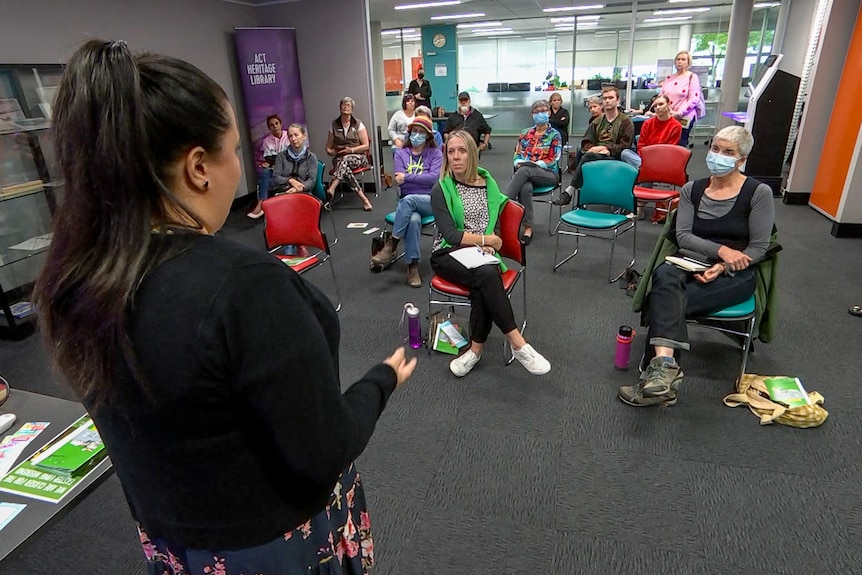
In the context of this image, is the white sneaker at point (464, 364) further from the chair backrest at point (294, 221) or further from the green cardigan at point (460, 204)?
the chair backrest at point (294, 221)

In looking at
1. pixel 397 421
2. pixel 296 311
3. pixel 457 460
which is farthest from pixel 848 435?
pixel 296 311

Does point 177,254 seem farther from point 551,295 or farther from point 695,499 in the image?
point 551,295

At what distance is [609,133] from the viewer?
5.48 metres

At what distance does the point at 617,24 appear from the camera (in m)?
11.2

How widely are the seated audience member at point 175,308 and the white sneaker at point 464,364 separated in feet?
7.33

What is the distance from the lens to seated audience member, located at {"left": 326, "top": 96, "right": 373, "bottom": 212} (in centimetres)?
657

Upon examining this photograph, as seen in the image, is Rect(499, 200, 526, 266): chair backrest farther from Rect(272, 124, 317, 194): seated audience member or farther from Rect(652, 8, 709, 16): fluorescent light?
Rect(652, 8, 709, 16): fluorescent light

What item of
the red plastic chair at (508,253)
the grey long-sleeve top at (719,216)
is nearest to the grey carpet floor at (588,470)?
the red plastic chair at (508,253)

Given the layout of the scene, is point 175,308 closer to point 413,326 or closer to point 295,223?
point 413,326

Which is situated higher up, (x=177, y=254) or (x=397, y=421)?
(x=177, y=254)

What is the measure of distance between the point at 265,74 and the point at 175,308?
267 inches

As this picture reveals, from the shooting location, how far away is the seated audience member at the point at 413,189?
4281 millimetres

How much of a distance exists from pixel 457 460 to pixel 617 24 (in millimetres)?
11582

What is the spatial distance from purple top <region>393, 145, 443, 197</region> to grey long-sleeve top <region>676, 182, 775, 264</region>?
217 cm
